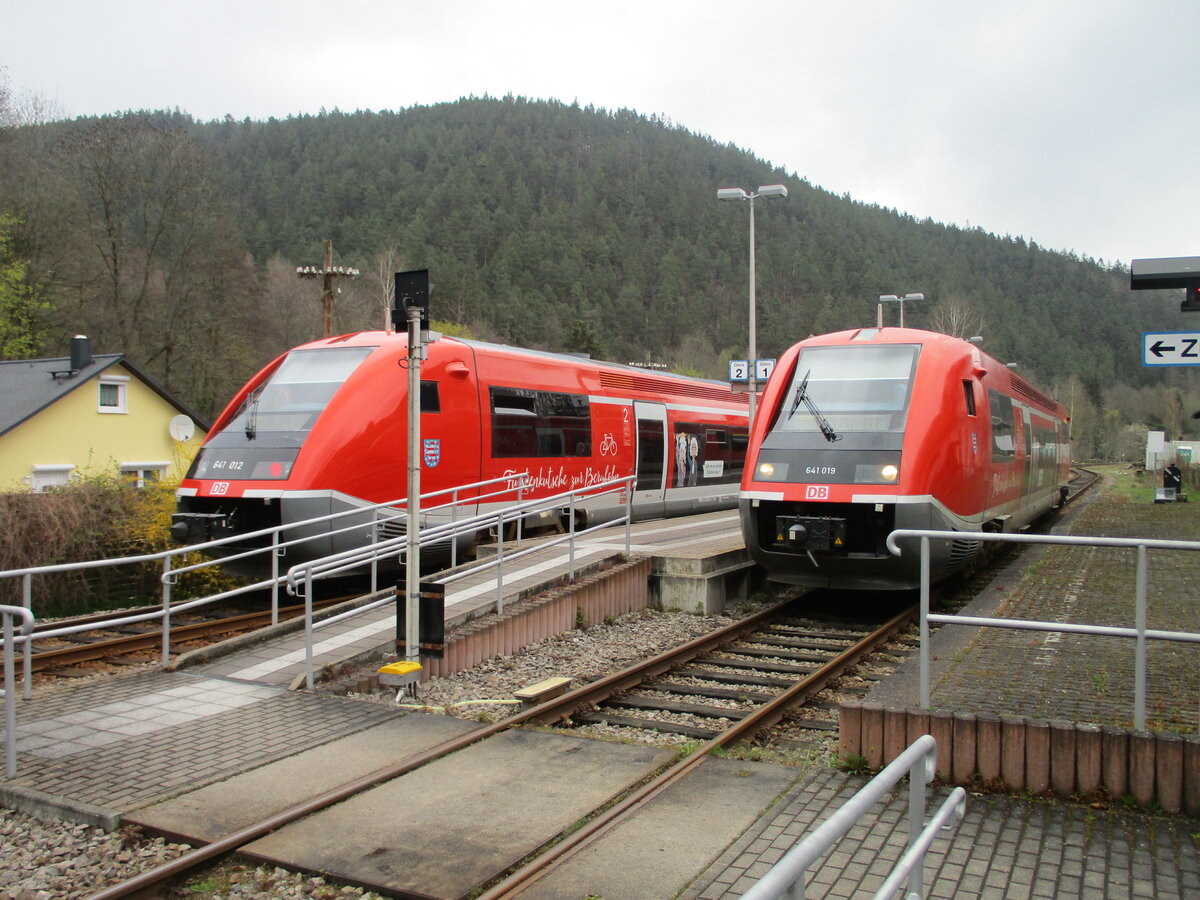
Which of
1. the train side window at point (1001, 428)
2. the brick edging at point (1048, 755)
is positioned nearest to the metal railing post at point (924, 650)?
the brick edging at point (1048, 755)

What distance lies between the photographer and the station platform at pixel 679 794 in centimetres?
411

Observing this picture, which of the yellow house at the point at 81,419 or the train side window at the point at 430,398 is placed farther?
the yellow house at the point at 81,419

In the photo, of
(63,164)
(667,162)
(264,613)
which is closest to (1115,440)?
(667,162)

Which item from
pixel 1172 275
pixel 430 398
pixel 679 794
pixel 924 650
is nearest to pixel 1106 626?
pixel 924 650

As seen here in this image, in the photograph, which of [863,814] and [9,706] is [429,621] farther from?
[863,814]

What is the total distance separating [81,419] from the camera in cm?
2836

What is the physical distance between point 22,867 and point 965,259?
114 metres

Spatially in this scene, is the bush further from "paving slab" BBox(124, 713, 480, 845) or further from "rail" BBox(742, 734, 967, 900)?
"rail" BBox(742, 734, 967, 900)

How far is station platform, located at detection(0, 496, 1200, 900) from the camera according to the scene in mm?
4113

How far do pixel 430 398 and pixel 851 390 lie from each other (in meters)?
5.35

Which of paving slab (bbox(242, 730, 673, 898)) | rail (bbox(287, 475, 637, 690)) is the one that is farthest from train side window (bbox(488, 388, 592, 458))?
paving slab (bbox(242, 730, 673, 898))

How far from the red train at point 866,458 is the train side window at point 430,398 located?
427cm

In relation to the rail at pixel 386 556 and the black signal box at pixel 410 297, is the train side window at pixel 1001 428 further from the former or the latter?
the black signal box at pixel 410 297

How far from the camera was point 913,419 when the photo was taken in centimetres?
1013
